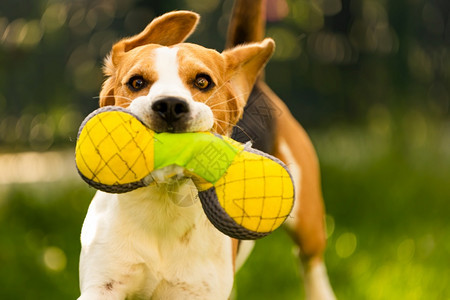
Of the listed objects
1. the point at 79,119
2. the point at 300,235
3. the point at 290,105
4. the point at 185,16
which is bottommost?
the point at 290,105

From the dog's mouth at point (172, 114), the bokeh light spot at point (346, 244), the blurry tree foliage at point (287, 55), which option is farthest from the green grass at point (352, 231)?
the dog's mouth at point (172, 114)

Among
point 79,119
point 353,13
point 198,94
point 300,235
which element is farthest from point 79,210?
point 353,13

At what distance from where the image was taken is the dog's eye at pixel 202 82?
242cm

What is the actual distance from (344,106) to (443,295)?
11.6ft

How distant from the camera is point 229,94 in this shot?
8.63ft

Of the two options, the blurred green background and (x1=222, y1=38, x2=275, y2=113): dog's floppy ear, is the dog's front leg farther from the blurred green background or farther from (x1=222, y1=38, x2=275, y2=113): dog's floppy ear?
the blurred green background

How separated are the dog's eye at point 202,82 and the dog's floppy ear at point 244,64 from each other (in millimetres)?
211

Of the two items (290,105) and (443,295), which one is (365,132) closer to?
(290,105)

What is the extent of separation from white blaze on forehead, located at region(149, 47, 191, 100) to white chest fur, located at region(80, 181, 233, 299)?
0.35 metres

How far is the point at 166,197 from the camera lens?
8.25 ft

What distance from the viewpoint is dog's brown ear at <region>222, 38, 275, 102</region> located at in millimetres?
2695

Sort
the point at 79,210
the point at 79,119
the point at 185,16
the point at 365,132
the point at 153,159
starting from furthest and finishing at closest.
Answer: the point at 365,132
the point at 79,119
the point at 79,210
the point at 185,16
the point at 153,159

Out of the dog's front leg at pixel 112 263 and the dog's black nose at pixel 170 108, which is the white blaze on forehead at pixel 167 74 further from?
the dog's front leg at pixel 112 263

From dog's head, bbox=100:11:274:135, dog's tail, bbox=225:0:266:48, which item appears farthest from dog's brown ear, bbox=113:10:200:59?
dog's tail, bbox=225:0:266:48
